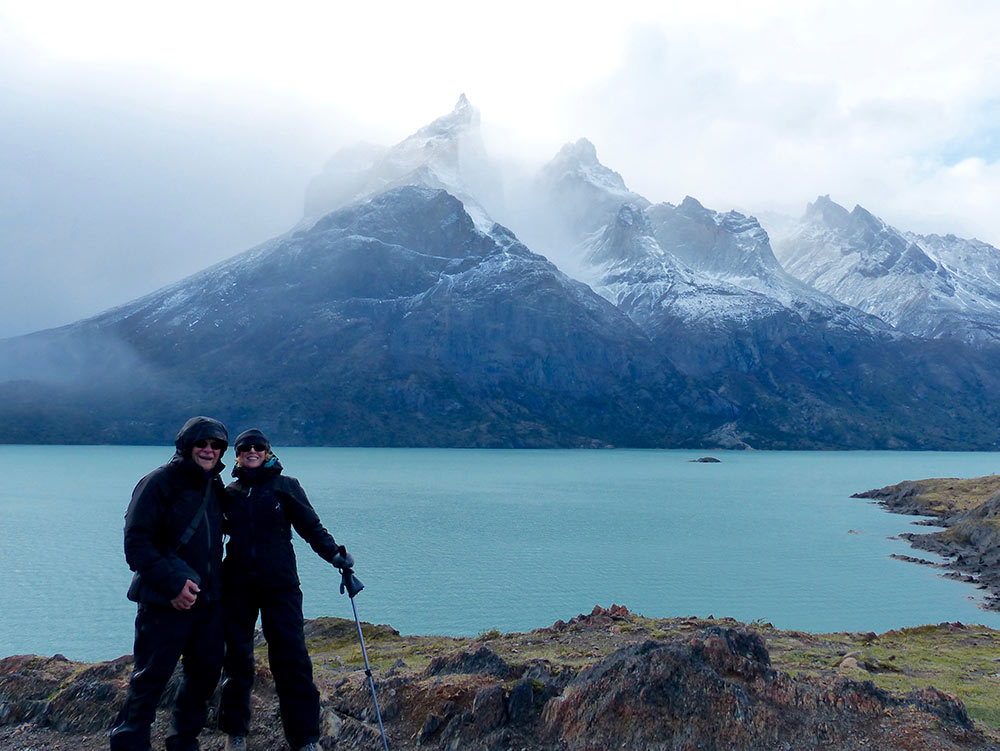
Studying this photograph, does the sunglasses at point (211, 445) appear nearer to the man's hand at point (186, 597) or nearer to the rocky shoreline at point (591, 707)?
the man's hand at point (186, 597)

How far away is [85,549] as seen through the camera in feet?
149

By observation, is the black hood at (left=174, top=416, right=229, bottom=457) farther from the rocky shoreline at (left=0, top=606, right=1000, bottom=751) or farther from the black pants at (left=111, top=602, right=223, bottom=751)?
the rocky shoreline at (left=0, top=606, right=1000, bottom=751)

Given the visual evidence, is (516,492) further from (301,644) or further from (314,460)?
(301,644)

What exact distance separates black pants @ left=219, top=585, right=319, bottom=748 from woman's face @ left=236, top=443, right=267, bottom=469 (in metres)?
1.33

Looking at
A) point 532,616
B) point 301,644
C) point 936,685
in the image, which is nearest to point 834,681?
point 936,685

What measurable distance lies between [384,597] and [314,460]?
374 ft

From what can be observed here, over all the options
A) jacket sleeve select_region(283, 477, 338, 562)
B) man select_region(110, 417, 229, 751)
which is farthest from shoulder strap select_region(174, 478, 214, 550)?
jacket sleeve select_region(283, 477, 338, 562)

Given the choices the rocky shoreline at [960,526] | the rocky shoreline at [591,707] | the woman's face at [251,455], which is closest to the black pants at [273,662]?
the rocky shoreline at [591,707]

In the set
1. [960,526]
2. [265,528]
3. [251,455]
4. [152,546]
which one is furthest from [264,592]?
[960,526]

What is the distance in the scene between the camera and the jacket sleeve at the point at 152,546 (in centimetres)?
715

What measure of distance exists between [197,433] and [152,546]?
1.19m

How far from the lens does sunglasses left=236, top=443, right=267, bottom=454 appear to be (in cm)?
810

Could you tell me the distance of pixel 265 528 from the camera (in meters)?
8.10

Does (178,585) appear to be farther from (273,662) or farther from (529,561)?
(529,561)
